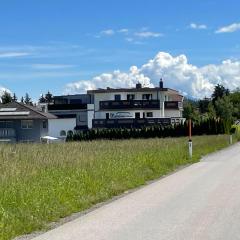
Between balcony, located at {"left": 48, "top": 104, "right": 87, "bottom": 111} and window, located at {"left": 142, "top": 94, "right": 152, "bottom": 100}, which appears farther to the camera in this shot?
balcony, located at {"left": 48, "top": 104, "right": 87, "bottom": 111}

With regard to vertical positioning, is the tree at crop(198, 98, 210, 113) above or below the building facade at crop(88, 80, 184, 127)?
above

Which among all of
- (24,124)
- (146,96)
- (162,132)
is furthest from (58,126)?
(162,132)

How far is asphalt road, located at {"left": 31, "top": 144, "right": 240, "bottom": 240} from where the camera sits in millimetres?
9156

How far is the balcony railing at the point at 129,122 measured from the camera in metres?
75.9

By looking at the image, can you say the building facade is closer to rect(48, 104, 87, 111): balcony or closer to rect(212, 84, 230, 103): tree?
rect(48, 104, 87, 111): balcony

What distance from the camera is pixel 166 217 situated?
35.7 feet

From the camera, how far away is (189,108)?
400 ft

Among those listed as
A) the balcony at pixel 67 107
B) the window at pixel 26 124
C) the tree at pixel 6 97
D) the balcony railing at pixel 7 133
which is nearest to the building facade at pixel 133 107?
the balcony at pixel 67 107

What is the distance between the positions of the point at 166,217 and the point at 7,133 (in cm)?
6482

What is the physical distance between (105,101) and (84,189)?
226 feet

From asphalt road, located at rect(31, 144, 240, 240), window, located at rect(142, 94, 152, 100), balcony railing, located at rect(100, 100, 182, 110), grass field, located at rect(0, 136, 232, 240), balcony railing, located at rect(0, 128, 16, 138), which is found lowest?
asphalt road, located at rect(31, 144, 240, 240)

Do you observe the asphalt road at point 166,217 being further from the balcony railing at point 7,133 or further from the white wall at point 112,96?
the white wall at point 112,96

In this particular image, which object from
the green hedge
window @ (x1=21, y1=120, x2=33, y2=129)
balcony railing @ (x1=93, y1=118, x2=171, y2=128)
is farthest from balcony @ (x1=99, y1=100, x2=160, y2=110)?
window @ (x1=21, y1=120, x2=33, y2=129)

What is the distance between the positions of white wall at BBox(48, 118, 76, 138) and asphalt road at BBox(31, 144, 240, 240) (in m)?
67.6
